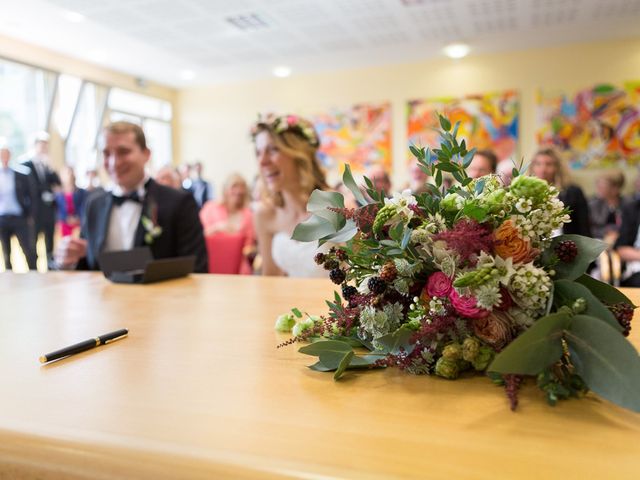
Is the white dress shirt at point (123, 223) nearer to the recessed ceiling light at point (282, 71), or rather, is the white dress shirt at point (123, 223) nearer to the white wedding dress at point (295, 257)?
the white wedding dress at point (295, 257)

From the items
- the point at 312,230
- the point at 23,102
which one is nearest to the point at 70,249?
the point at 312,230

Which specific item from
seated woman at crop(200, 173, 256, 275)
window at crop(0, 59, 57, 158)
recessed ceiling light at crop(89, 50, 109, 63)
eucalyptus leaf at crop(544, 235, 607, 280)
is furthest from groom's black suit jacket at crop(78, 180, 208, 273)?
recessed ceiling light at crop(89, 50, 109, 63)

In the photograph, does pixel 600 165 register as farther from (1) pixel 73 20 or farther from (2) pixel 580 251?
(2) pixel 580 251

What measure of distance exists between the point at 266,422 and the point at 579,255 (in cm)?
46

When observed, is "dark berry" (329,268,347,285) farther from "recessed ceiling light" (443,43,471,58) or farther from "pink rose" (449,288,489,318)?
"recessed ceiling light" (443,43,471,58)

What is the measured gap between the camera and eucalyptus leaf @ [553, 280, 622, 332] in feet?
1.99

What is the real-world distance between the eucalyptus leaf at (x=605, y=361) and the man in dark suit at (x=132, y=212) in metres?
2.22

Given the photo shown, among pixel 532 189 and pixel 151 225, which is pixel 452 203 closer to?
pixel 532 189

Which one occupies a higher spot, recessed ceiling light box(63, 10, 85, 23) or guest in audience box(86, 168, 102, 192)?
recessed ceiling light box(63, 10, 85, 23)

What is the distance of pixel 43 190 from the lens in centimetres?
740

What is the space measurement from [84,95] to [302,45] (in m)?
4.03

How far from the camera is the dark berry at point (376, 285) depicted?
720 mm

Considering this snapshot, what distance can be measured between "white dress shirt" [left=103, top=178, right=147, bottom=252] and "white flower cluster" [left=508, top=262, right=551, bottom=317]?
2.27 meters

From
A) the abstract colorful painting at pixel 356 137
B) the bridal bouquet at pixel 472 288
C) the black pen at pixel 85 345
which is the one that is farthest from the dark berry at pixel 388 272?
the abstract colorful painting at pixel 356 137
